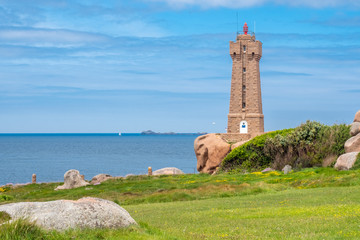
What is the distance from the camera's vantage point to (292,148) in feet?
137

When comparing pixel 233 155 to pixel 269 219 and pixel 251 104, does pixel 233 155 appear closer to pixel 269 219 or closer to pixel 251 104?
pixel 251 104

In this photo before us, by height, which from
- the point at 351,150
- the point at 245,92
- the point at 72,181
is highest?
the point at 245,92

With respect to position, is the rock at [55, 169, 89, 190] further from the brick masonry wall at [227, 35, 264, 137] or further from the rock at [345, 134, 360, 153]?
the brick masonry wall at [227, 35, 264, 137]

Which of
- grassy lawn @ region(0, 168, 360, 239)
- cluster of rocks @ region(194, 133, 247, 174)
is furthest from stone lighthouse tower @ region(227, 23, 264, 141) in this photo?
grassy lawn @ region(0, 168, 360, 239)

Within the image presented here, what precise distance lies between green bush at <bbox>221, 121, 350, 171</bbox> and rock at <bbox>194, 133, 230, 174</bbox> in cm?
311

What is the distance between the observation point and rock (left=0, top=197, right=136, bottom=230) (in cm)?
1072

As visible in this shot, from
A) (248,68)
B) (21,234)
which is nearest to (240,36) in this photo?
(248,68)

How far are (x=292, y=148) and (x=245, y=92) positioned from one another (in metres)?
17.9

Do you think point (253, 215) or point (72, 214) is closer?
point (72, 214)

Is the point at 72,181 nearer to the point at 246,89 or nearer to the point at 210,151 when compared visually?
the point at 210,151

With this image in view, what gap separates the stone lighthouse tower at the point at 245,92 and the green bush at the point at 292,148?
41.6 feet

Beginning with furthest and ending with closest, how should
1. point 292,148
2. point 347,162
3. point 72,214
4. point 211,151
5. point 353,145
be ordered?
point 211,151 < point 292,148 < point 353,145 < point 347,162 < point 72,214

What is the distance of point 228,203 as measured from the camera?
67.7 feet

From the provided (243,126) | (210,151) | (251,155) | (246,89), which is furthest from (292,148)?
(246,89)
